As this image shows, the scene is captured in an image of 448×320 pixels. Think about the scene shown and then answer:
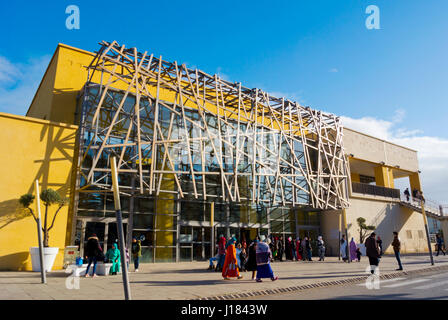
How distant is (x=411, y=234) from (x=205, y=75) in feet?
81.8

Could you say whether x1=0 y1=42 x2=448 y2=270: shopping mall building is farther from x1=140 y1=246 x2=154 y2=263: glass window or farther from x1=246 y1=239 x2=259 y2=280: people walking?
x1=246 y1=239 x2=259 y2=280: people walking

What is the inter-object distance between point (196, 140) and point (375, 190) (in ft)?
61.4

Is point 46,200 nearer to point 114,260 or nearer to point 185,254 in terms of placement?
point 114,260

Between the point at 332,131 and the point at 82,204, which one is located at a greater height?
the point at 332,131

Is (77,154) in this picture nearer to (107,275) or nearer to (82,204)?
(82,204)

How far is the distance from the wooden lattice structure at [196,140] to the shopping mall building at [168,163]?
0.29ft

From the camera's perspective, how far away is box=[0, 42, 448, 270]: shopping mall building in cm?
1530

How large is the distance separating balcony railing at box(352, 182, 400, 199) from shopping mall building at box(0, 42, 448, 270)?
12 centimetres

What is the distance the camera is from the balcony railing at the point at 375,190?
29.1 m

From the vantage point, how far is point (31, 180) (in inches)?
580

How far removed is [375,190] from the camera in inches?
1184

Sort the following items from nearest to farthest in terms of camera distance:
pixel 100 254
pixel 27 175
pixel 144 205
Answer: pixel 100 254, pixel 27 175, pixel 144 205

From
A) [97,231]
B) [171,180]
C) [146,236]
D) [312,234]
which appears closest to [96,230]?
[97,231]
